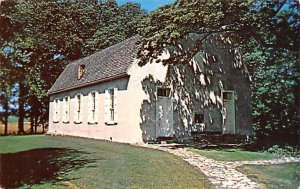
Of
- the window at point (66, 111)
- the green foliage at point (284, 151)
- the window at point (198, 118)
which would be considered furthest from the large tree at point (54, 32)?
the window at point (198, 118)

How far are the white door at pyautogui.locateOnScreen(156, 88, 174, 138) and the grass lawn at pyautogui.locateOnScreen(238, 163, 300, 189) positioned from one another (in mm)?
4501

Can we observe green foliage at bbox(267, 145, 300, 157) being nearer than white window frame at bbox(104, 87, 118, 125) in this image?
Yes

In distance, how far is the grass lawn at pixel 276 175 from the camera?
17.6 feet

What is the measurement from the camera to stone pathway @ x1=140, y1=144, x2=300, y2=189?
5.30 meters

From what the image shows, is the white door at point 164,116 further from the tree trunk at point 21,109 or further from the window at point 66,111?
the tree trunk at point 21,109

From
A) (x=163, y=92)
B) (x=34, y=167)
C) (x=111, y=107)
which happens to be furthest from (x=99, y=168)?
(x=163, y=92)

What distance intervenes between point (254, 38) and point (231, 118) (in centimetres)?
450

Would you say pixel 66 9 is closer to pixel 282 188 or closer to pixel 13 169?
pixel 13 169

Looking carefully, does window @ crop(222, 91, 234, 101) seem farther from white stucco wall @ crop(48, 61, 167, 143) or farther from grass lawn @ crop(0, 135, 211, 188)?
grass lawn @ crop(0, 135, 211, 188)

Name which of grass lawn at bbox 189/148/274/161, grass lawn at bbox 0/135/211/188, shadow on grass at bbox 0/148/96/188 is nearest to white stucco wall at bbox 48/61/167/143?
grass lawn at bbox 189/148/274/161

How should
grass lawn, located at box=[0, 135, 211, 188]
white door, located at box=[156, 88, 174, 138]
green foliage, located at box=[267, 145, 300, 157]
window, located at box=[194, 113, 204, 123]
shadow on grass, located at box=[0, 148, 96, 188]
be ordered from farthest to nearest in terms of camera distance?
window, located at box=[194, 113, 204, 123]
white door, located at box=[156, 88, 174, 138]
green foliage, located at box=[267, 145, 300, 157]
shadow on grass, located at box=[0, 148, 96, 188]
grass lawn, located at box=[0, 135, 211, 188]

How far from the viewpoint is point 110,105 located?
438 inches

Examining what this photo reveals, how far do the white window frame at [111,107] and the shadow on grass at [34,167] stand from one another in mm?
3176

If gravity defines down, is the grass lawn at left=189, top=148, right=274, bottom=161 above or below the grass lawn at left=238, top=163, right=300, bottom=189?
above
